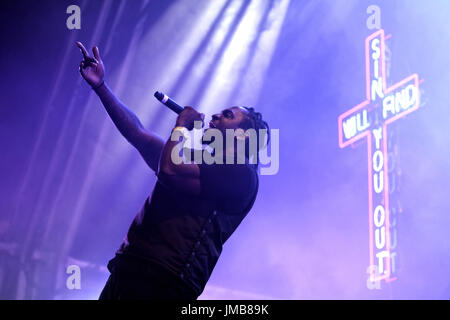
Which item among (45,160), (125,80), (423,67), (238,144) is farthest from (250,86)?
(238,144)

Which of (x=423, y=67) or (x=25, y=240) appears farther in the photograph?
(x=423, y=67)

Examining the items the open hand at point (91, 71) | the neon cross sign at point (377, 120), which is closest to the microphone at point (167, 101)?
the open hand at point (91, 71)

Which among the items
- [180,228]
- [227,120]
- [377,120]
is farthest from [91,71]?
[377,120]

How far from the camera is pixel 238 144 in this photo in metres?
1.85

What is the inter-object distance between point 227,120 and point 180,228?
547 millimetres

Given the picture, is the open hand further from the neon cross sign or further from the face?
the neon cross sign

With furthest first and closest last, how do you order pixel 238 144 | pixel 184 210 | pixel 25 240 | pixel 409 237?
pixel 409 237 → pixel 25 240 → pixel 238 144 → pixel 184 210

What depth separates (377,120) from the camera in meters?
3.53

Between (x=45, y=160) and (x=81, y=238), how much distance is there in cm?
62

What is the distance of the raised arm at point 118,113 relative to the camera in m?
1.85

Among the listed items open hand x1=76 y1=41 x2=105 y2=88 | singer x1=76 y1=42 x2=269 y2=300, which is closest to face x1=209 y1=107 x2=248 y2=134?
singer x1=76 y1=42 x2=269 y2=300

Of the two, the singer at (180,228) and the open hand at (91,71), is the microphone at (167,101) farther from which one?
the open hand at (91,71)

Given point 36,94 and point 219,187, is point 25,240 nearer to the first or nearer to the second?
point 36,94

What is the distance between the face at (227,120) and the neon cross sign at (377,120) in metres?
1.85
